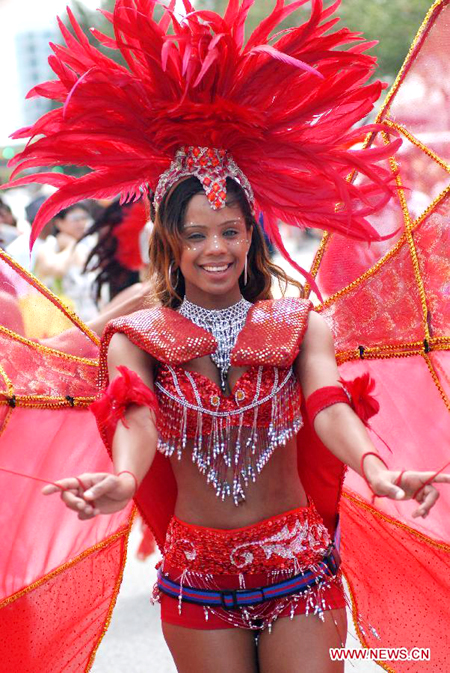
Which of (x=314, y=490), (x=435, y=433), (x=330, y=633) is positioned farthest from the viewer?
(x=435, y=433)

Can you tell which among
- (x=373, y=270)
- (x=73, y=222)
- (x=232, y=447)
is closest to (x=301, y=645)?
(x=232, y=447)

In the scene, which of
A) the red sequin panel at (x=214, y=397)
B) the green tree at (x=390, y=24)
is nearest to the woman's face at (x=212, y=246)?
the red sequin panel at (x=214, y=397)

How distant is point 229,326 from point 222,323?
23 millimetres

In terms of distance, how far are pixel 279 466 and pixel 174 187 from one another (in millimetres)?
812

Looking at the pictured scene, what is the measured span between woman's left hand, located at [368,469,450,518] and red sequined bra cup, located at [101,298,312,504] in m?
0.54

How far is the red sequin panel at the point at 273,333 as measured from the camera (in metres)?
2.69

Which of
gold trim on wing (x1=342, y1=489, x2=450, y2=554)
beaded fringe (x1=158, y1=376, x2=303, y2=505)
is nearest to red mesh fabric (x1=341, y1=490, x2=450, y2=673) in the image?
gold trim on wing (x1=342, y1=489, x2=450, y2=554)

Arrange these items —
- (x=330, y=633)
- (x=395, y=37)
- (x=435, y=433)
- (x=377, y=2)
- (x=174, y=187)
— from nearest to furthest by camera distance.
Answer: (x=330, y=633) → (x=174, y=187) → (x=435, y=433) → (x=395, y=37) → (x=377, y=2)

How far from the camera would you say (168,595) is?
2783 mm

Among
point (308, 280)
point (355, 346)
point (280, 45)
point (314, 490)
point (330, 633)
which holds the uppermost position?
point (280, 45)

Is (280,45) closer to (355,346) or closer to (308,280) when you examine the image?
(308,280)

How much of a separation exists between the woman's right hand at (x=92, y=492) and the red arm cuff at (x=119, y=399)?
21 centimetres

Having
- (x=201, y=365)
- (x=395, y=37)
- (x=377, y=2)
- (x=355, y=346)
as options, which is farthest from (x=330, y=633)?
(x=377, y=2)

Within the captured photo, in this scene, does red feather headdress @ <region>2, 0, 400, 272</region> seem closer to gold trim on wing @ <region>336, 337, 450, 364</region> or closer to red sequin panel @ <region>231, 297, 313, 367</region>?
red sequin panel @ <region>231, 297, 313, 367</region>
